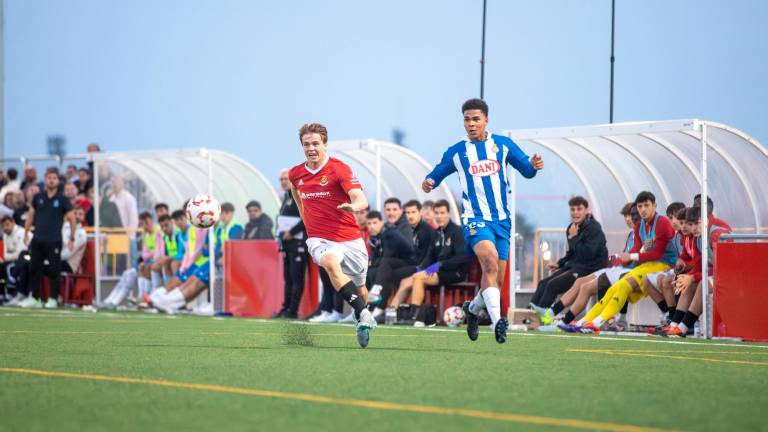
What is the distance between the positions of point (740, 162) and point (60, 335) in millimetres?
8526

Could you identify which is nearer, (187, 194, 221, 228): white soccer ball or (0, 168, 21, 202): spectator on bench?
(187, 194, 221, 228): white soccer ball

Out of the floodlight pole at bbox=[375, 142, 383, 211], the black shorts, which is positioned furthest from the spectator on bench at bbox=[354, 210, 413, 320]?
the floodlight pole at bbox=[375, 142, 383, 211]

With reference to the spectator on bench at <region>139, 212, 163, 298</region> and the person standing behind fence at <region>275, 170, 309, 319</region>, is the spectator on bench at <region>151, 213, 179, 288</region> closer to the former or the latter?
the spectator on bench at <region>139, 212, 163, 298</region>

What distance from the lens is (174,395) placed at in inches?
270

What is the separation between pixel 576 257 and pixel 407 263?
289cm

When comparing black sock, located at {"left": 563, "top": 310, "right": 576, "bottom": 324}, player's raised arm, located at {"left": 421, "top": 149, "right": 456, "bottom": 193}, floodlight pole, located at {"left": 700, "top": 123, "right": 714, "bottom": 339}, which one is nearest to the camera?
player's raised arm, located at {"left": 421, "top": 149, "right": 456, "bottom": 193}

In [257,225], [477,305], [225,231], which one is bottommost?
[477,305]

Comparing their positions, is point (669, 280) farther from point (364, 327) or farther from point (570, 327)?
point (364, 327)

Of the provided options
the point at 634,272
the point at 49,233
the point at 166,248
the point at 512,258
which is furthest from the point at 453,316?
the point at 49,233

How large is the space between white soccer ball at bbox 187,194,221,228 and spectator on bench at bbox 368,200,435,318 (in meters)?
3.20

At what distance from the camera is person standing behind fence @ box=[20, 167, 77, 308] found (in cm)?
2241

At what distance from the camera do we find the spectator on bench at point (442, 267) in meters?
17.2

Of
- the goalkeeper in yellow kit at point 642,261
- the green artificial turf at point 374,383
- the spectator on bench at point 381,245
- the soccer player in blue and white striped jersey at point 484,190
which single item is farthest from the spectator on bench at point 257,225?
the soccer player in blue and white striped jersey at point 484,190

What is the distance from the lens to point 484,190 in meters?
11.5
